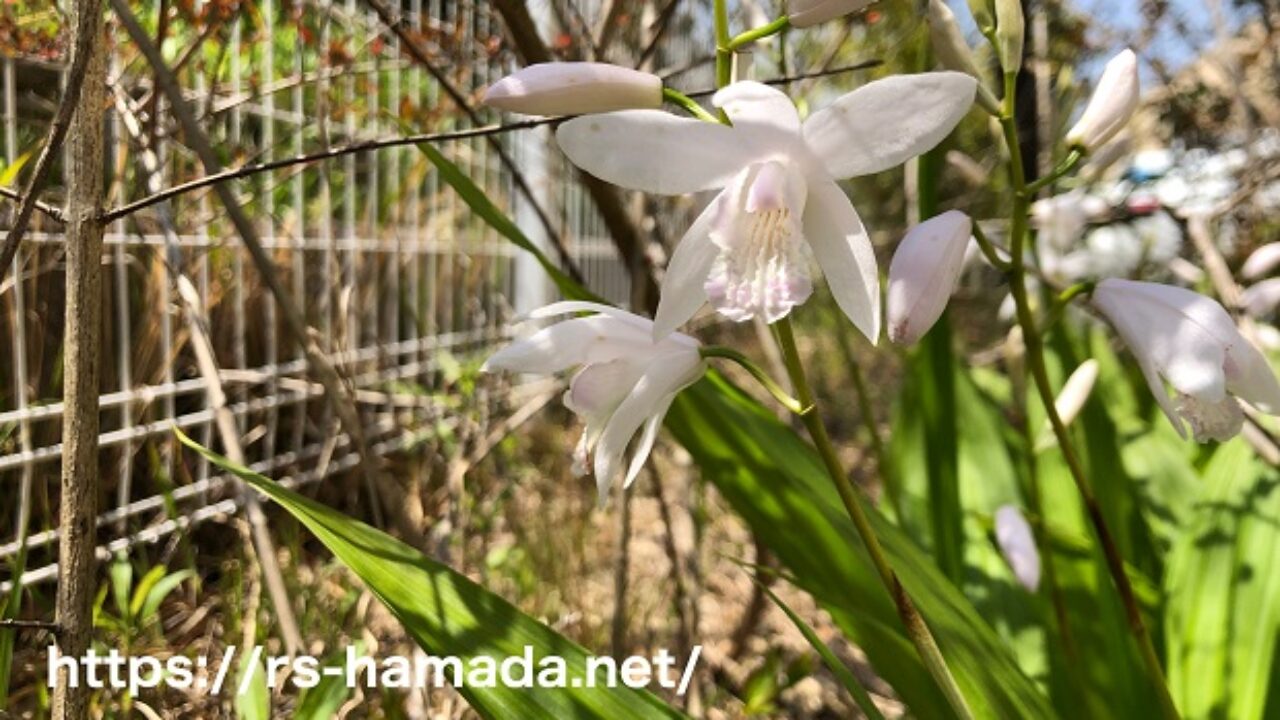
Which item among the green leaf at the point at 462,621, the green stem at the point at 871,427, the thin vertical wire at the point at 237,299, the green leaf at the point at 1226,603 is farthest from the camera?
the thin vertical wire at the point at 237,299

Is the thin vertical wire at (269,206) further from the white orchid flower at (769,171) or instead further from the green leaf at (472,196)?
the white orchid flower at (769,171)

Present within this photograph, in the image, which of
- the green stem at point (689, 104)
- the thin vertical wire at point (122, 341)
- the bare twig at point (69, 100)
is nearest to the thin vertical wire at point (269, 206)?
the thin vertical wire at point (122, 341)

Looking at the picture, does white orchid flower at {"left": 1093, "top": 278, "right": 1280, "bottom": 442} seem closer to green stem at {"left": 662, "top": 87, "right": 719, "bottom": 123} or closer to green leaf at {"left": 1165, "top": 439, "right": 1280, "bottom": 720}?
green stem at {"left": 662, "top": 87, "right": 719, "bottom": 123}

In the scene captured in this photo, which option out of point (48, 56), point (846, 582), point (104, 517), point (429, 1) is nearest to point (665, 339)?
point (846, 582)

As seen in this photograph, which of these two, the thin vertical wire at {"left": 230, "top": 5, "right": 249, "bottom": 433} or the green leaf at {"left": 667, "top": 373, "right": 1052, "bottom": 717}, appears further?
the thin vertical wire at {"left": 230, "top": 5, "right": 249, "bottom": 433}

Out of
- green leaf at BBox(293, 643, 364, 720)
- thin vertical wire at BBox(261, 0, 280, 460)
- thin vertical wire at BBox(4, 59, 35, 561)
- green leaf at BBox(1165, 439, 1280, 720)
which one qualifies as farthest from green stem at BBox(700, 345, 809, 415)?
thin vertical wire at BBox(261, 0, 280, 460)

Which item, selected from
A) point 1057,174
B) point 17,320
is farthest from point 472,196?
point 17,320
